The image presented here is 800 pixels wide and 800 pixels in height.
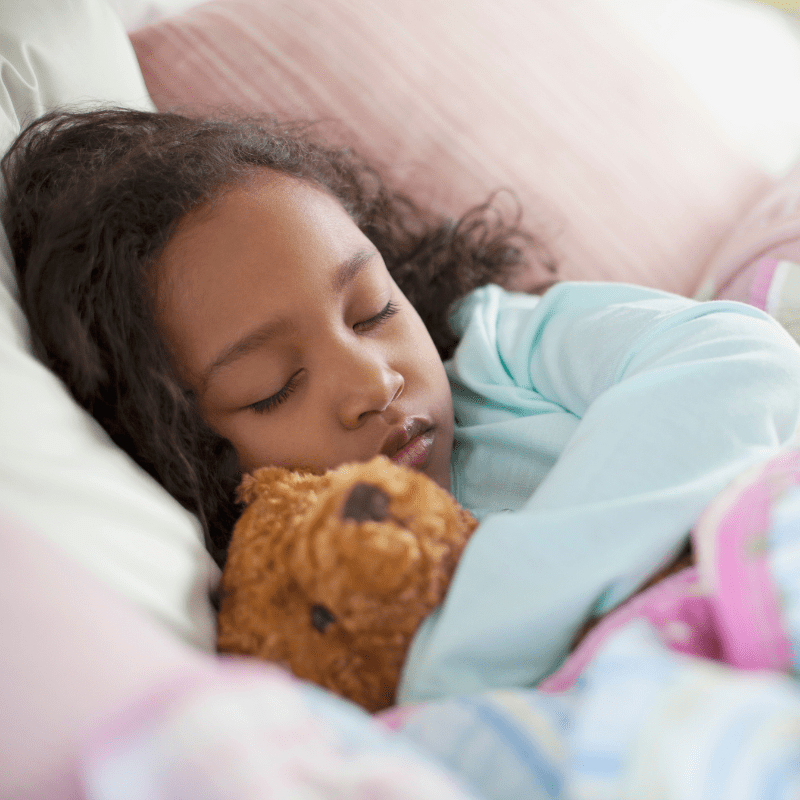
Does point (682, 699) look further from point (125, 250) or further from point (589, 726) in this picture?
point (125, 250)

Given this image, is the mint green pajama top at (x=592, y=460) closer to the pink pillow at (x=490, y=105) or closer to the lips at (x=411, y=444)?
the lips at (x=411, y=444)

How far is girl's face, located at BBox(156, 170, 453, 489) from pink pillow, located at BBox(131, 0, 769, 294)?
355 millimetres

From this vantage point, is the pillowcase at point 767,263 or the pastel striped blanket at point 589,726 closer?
the pastel striped blanket at point 589,726

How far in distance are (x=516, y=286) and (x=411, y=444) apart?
19.6 inches

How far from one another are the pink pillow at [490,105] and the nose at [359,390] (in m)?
0.46

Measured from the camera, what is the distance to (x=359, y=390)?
68 cm

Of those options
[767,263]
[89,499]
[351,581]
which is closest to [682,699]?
[351,581]

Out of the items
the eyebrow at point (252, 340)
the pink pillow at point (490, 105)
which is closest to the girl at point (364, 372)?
the eyebrow at point (252, 340)

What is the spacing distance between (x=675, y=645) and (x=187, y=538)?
1.21 ft

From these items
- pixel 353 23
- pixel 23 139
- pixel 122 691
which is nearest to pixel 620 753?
pixel 122 691

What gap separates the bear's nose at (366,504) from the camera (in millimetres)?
462

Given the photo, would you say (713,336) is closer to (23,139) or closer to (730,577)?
(730,577)

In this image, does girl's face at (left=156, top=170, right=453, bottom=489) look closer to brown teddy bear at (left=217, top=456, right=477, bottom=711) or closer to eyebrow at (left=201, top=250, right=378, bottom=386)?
eyebrow at (left=201, top=250, right=378, bottom=386)

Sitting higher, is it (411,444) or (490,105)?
(490,105)
